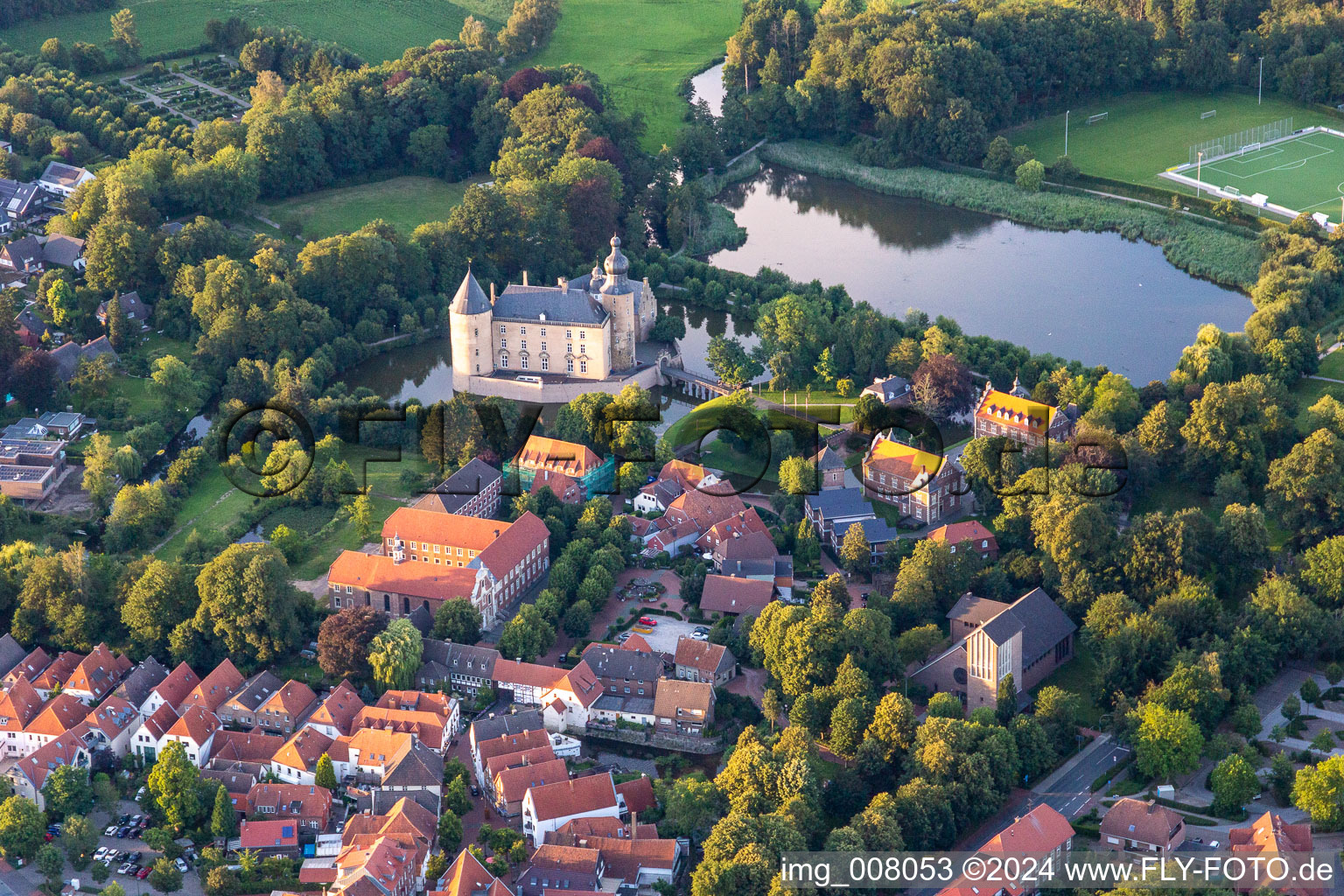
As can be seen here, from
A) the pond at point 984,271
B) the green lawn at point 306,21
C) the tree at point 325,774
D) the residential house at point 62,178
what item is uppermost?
the green lawn at point 306,21

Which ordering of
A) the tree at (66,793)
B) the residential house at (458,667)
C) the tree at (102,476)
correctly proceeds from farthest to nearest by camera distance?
the tree at (102,476)
the residential house at (458,667)
the tree at (66,793)

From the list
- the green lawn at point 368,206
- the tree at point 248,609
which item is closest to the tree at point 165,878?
the tree at point 248,609

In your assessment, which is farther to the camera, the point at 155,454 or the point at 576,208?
the point at 576,208

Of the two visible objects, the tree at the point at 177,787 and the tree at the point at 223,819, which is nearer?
the tree at the point at 223,819

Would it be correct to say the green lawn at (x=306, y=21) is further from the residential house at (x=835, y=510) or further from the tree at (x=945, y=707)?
the tree at (x=945, y=707)

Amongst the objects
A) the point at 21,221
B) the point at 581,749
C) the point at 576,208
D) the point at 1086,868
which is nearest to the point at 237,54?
the point at 21,221

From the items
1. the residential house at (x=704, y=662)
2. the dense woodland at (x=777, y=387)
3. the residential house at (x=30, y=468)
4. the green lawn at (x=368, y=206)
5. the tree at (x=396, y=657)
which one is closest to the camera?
the dense woodland at (x=777, y=387)

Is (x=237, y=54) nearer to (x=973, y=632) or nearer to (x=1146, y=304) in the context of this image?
(x=1146, y=304)
